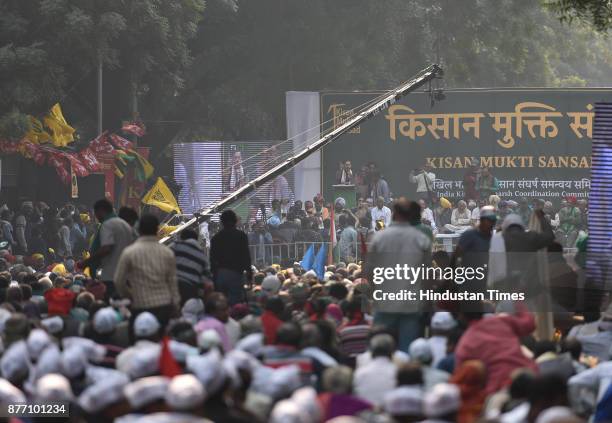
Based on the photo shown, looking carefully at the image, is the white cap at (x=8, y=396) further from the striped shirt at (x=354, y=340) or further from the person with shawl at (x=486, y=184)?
the person with shawl at (x=486, y=184)

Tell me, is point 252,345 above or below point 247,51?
below

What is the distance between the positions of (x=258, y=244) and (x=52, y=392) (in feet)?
64.9

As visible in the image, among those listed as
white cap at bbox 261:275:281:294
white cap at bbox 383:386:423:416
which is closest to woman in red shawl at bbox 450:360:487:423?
white cap at bbox 383:386:423:416

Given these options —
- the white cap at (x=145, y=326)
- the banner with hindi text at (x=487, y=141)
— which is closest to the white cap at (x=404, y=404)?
the white cap at (x=145, y=326)

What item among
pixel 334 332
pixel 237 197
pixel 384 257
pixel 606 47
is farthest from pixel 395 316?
pixel 606 47

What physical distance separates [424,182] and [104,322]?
24.7 meters

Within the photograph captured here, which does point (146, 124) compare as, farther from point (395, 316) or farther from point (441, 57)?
point (395, 316)

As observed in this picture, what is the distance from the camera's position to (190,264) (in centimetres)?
1376

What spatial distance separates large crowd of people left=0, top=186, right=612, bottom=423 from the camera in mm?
7988

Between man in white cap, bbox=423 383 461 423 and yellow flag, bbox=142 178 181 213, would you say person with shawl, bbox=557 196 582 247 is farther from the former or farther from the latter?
man in white cap, bbox=423 383 461 423

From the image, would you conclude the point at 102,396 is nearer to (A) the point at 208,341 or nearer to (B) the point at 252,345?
(A) the point at 208,341

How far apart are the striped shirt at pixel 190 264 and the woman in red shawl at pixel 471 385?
16.3 feet

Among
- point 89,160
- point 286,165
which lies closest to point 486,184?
point 89,160

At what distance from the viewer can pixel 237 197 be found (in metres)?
25.2
